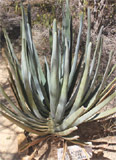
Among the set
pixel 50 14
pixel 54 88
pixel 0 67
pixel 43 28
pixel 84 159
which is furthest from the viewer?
pixel 50 14

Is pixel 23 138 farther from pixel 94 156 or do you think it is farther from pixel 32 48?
pixel 32 48

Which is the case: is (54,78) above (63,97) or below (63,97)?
above

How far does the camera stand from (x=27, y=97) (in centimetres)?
166

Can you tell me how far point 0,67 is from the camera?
11.9ft

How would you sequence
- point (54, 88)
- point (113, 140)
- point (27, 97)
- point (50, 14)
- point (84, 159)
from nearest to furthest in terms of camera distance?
point (54, 88)
point (27, 97)
point (84, 159)
point (113, 140)
point (50, 14)

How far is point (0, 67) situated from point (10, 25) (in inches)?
63.9

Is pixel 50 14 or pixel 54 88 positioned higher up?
pixel 50 14

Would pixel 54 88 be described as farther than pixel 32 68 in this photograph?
No

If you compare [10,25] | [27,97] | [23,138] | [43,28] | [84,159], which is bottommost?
[84,159]

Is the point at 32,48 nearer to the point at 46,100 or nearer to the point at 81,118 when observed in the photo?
the point at 46,100

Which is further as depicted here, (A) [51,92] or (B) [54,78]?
(A) [51,92]

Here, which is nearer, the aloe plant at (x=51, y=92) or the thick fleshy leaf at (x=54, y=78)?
the thick fleshy leaf at (x=54, y=78)

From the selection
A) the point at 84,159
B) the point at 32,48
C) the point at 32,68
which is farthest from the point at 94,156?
the point at 32,48

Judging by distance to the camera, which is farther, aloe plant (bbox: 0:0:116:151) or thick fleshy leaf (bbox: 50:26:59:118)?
aloe plant (bbox: 0:0:116:151)
